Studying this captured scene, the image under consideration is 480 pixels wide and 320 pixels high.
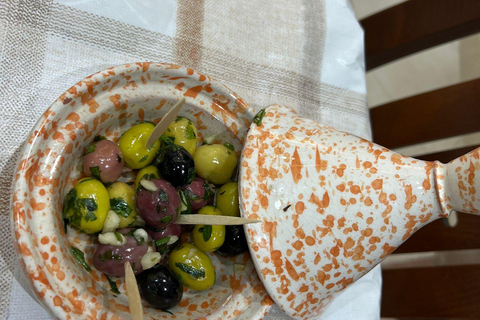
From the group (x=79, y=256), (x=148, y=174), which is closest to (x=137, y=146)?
(x=148, y=174)

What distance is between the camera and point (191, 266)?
49 cm

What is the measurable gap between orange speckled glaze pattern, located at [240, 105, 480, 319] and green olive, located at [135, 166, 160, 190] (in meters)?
0.10

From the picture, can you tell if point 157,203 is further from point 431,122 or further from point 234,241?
point 431,122

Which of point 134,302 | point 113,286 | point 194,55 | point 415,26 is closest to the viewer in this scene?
point 134,302

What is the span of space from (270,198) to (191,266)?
0.41ft

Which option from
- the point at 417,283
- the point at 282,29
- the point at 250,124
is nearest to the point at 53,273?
the point at 250,124

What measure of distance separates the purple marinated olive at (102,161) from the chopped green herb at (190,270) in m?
0.13

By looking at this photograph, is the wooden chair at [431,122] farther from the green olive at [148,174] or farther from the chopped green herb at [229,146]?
the green olive at [148,174]

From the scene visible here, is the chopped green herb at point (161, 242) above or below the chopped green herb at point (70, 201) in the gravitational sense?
below

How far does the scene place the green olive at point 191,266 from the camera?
494mm

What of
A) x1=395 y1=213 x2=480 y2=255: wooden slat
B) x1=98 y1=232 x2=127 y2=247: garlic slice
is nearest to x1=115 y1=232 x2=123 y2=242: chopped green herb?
x1=98 y1=232 x2=127 y2=247: garlic slice

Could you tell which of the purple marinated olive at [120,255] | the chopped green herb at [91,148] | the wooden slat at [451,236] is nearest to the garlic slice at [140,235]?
the purple marinated olive at [120,255]

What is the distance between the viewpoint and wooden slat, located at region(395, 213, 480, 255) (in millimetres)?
847

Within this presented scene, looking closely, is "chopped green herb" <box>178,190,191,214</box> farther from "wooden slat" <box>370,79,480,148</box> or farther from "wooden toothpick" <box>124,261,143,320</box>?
"wooden slat" <box>370,79,480,148</box>
